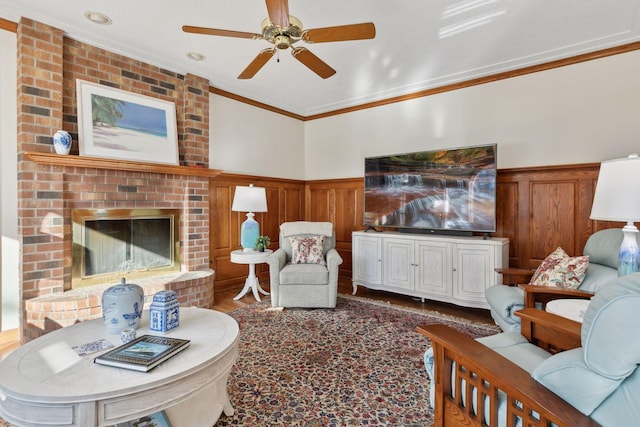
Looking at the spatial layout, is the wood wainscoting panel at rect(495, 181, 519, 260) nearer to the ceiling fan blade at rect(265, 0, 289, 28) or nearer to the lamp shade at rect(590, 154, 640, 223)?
the lamp shade at rect(590, 154, 640, 223)

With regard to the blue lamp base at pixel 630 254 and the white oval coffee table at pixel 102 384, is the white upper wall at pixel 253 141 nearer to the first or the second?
the white oval coffee table at pixel 102 384

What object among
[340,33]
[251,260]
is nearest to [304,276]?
[251,260]

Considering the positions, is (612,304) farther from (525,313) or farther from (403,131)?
(403,131)

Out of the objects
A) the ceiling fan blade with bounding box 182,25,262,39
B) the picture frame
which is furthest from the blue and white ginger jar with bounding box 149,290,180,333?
the ceiling fan blade with bounding box 182,25,262,39

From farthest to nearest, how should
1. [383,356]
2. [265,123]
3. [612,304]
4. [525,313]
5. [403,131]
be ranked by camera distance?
[265,123] → [403,131] → [383,356] → [525,313] → [612,304]

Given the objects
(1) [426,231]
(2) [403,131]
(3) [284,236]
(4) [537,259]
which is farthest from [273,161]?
(4) [537,259]

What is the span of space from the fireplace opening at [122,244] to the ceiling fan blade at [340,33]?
8.56 feet

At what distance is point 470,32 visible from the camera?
2.86 m

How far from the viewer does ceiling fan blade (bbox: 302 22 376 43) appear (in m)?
1.98

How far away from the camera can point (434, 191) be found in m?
3.74

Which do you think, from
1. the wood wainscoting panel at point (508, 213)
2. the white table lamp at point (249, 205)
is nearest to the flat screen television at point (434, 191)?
the wood wainscoting panel at point (508, 213)

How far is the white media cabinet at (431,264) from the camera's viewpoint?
3252mm

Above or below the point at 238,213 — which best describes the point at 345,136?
above

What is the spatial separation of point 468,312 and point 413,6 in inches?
120
